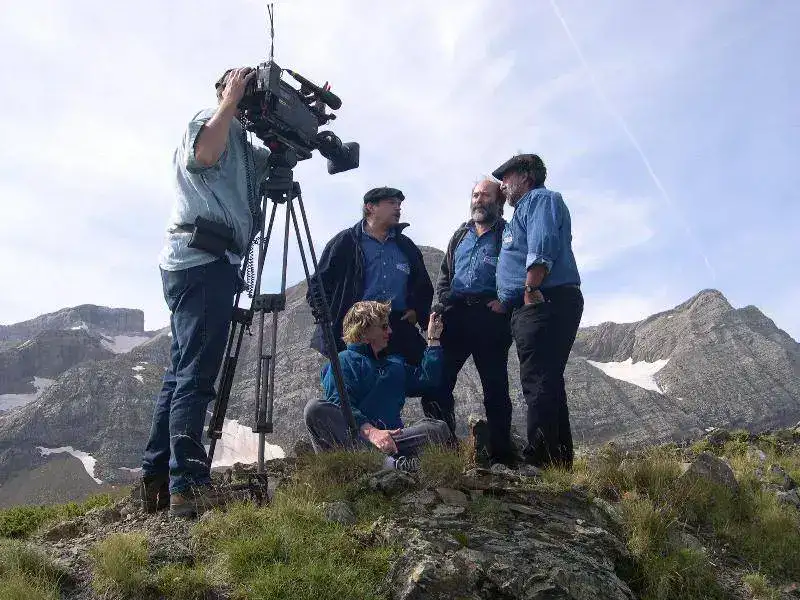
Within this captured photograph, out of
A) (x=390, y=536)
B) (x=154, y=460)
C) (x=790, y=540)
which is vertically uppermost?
(x=154, y=460)

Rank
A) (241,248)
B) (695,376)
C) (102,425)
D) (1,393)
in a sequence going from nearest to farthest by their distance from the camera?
(241,248) < (102,425) < (695,376) < (1,393)

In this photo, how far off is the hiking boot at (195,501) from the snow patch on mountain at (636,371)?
114 m

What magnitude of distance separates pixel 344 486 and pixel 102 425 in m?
103

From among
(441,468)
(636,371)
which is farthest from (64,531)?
(636,371)

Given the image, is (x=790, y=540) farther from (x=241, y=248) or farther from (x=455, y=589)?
(x=241, y=248)

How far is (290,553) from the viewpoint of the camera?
11.2ft

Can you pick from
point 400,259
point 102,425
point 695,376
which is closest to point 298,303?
point 102,425

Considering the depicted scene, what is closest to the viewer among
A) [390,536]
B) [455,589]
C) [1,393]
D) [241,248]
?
[455,589]

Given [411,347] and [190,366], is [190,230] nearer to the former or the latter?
[190,366]

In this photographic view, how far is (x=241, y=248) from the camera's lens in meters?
4.66

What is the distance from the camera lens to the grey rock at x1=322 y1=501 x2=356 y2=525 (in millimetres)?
3875

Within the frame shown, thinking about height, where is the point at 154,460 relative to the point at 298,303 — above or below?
below

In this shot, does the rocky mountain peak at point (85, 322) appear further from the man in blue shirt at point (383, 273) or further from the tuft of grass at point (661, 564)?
the tuft of grass at point (661, 564)

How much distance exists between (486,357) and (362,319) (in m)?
1.49
